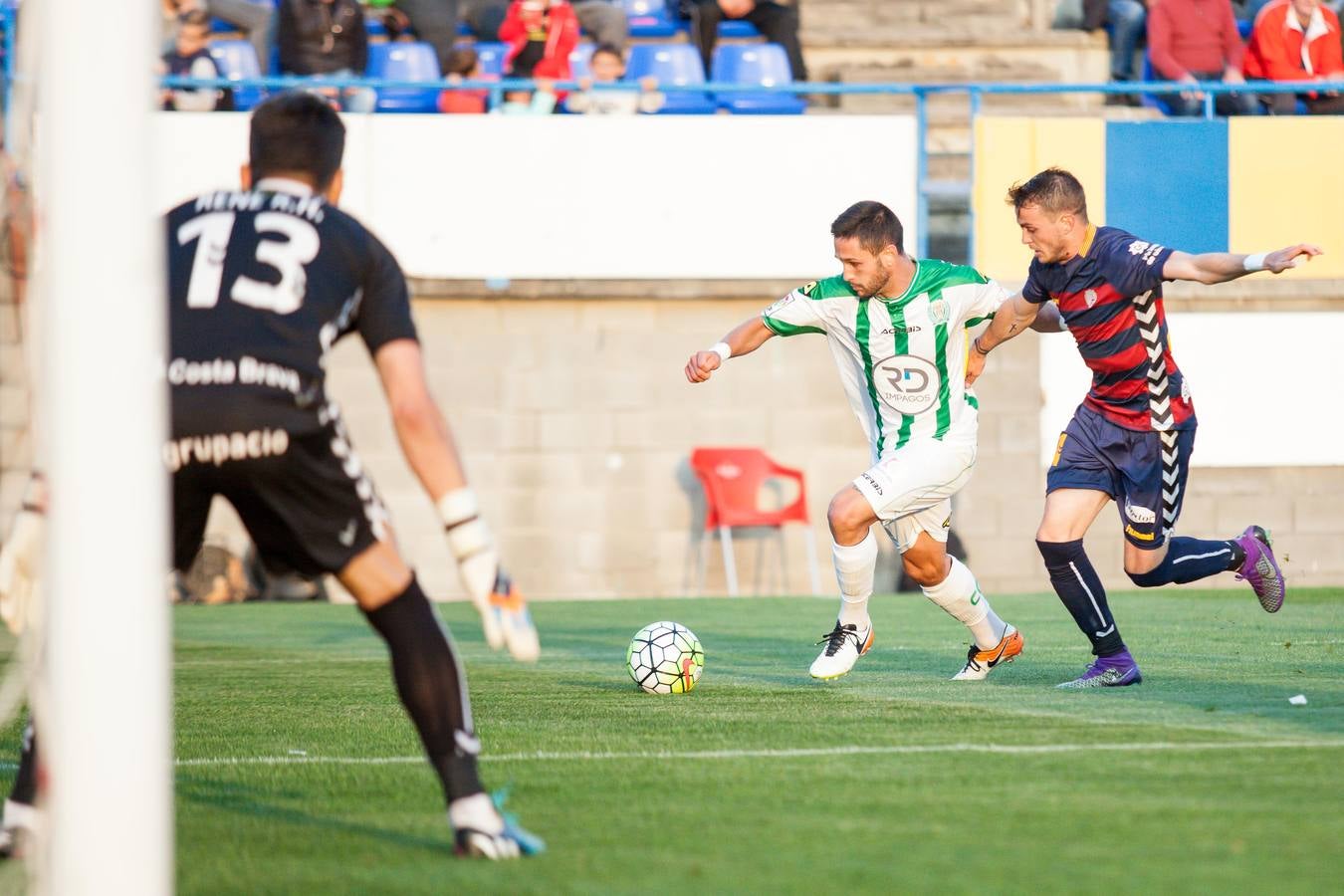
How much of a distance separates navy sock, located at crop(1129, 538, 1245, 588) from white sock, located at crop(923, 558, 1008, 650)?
2.65ft

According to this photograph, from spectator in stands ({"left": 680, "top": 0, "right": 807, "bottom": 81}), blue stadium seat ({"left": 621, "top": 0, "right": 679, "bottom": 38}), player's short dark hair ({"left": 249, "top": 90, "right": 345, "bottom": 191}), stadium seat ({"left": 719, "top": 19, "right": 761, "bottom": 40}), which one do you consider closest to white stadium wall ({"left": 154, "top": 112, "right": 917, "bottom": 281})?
spectator in stands ({"left": 680, "top": 0, "right": 807, "bottom": 81})

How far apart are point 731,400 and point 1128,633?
20.3ft

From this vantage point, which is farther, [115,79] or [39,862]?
[39,862]

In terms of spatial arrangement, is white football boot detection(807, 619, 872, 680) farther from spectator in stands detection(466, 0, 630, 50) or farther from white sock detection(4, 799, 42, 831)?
spectator in stands detection(466, 0, 630, 50)

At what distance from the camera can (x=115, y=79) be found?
294 cm

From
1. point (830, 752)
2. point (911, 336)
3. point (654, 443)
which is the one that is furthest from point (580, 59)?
point (830, 752)

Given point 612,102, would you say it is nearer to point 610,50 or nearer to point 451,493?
point 610,50

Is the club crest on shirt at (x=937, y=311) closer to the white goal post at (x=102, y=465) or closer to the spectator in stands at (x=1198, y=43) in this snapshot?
the white goal post at (x=102, y=465)

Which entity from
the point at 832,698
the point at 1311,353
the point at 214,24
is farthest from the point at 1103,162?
the point at 832,698

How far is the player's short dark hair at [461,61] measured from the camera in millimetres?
15133

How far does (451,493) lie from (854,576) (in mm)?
3920

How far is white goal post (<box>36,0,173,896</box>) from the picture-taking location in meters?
2.92

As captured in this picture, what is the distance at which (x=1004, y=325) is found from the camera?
7.57 m

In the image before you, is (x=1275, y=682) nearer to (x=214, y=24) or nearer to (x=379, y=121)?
(x=379, y=121)
